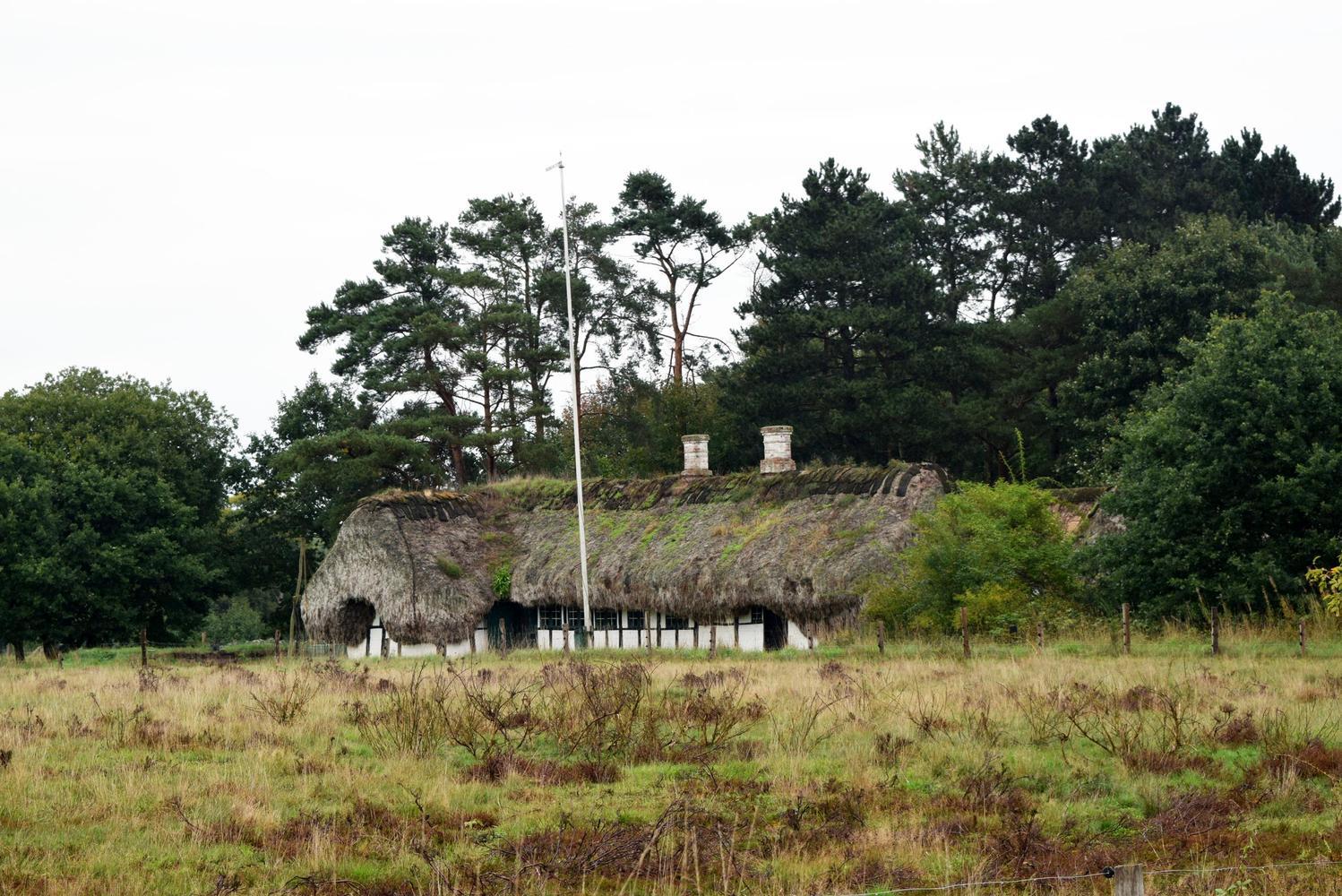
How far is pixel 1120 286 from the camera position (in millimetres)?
38656

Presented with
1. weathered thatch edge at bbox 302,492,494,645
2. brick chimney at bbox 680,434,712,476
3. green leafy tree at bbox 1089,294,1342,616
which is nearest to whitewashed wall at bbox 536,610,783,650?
weathered thatch edge at bbox 302,492,494,645

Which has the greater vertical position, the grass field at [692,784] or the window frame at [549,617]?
the window frame at [549,617]

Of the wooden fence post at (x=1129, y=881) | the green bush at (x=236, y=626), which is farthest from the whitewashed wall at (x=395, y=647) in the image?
the green bush at (x=236, y=626)

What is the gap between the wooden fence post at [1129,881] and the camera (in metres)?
6.09

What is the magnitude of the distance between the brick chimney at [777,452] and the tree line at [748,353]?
260 inches

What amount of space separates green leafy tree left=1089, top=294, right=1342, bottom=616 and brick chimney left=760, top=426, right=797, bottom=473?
10.0 m

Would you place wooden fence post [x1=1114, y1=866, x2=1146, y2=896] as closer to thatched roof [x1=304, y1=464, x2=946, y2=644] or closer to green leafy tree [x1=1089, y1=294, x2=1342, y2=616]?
green leafy tree [x1=1089, y1=294, x2=1342, y2=616]

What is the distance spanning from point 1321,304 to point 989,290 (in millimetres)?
12486

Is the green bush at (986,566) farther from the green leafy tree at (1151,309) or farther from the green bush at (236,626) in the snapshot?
the green bush at (236,626)

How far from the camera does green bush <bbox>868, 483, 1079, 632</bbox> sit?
920 inches

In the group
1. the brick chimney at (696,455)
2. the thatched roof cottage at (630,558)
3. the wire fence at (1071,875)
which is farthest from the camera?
the brick chimney at (696,455)

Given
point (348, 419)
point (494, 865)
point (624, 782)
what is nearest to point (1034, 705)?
point (624, 782)

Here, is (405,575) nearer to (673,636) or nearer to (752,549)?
(673,636)

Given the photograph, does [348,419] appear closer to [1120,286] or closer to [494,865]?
[1120,286]
